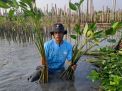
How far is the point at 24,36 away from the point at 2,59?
5.54m

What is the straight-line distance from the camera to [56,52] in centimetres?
639

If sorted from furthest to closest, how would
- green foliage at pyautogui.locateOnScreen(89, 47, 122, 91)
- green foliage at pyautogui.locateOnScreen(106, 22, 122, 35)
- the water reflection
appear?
1. the water reflection
2. green foliage at pyautogui.locateOnScreen(106, 22, 122, 35)
3. green foliage at pyautogui.locateOnScreen(89, 47, 122, 91)

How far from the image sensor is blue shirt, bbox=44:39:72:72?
20.7 feet

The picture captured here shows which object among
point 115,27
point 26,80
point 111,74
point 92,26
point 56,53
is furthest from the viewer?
point 26,80

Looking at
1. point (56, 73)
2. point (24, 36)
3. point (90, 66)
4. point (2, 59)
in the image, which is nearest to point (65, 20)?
point (24, 36)

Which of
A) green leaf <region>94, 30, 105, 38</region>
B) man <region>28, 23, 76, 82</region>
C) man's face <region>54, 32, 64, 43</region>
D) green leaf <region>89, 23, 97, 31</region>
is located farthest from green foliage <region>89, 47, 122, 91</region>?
man <region>28, 23, 76, 82</region>

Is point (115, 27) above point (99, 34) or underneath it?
above

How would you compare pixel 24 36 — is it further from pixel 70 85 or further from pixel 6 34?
pixel 70 85

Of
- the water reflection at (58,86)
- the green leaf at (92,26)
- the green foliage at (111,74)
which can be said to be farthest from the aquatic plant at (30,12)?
the green foliage at (111,74)

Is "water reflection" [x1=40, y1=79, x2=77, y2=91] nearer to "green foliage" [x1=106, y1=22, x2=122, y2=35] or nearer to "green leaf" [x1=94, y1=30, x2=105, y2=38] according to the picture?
"green leaf" [x1=94, y1=30, x2=105, y2=38]

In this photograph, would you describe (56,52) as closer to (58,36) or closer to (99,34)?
(58,36)

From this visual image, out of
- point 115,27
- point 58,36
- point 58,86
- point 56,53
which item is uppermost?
point 115,27

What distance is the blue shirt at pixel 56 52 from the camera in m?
6.32

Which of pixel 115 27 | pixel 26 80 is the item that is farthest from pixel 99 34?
pixel 26 80
